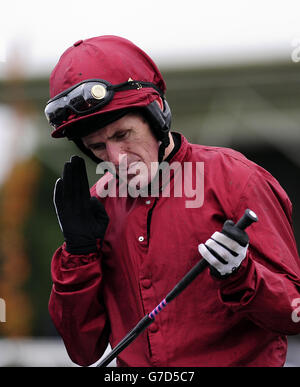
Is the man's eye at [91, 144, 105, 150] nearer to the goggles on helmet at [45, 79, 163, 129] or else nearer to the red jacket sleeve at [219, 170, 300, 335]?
the goggles on helmet at [45, 79, 163, 129]

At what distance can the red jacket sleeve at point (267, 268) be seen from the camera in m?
1.65

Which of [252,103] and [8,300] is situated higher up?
[252,103]

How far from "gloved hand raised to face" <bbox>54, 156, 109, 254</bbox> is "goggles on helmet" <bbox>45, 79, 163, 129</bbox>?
183mm

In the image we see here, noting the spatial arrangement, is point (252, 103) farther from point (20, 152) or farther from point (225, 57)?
point (20, 152)

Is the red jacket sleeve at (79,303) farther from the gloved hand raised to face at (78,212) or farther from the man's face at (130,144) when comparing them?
the man's face at (130,144)

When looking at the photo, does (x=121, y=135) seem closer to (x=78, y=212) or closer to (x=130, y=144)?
(x=130, y=144)

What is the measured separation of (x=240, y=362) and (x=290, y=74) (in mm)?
3169

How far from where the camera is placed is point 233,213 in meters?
1.76

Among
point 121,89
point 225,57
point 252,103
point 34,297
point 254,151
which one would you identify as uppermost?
point 121,89

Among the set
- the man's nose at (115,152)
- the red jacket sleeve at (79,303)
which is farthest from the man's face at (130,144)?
the red jacket sleeve at (79,303)

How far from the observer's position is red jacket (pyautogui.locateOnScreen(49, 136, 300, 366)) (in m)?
1.70

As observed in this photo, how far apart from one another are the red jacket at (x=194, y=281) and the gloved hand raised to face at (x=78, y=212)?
0.16 feet

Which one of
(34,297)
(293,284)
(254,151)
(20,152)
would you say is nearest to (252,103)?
(254,151)

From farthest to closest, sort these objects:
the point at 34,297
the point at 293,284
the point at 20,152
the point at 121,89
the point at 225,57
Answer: the point at 34,297, the point at 20,152, the point at 225,57, the point at 121,89, the point at 293,284
